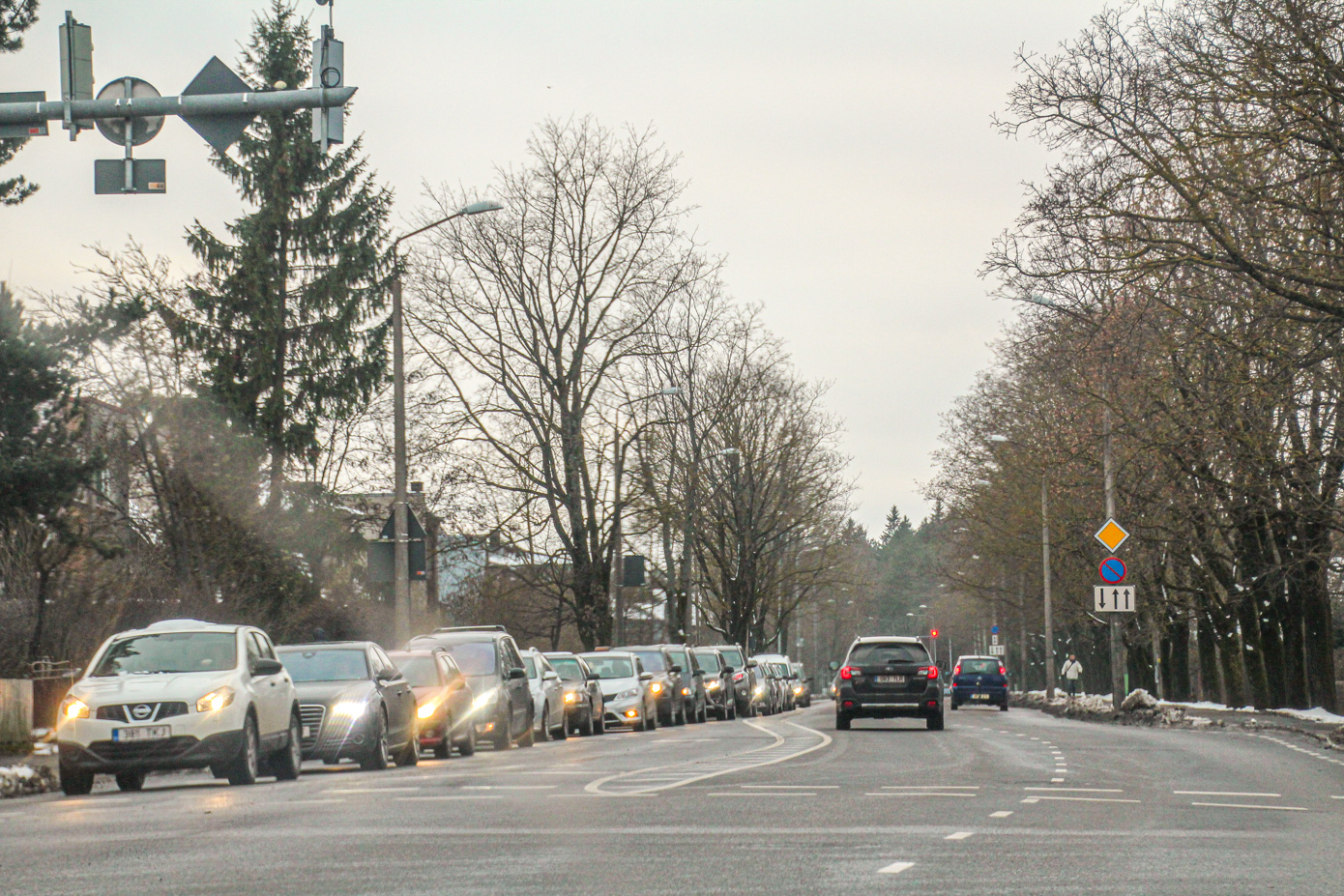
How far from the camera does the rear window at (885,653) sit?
101ft

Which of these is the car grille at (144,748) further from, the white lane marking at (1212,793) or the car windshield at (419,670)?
the white lane marking at (1212,793)

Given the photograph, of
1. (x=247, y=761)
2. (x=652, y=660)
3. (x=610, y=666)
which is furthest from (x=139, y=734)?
(x=652, y=660)

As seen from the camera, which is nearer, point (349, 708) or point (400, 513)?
point (349, 708)

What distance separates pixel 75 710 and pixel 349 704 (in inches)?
153

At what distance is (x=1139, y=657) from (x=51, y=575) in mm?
39687

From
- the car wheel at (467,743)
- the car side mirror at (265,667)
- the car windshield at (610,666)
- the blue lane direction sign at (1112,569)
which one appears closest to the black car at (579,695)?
the car windshield at (610,666)

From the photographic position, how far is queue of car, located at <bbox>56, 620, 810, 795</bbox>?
16484mm

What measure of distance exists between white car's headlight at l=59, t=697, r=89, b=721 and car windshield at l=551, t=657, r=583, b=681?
15433mm

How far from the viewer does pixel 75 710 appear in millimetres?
16469

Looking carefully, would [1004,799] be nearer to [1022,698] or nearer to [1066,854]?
[1066,854]

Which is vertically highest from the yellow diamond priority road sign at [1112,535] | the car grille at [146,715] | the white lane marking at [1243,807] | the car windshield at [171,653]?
the yellow diamond priority road sign at [1112,535]

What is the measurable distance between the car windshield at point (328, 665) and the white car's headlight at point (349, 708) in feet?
1.19

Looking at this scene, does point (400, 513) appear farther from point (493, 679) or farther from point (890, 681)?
point (890, 681)

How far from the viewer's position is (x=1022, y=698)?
2657 inches
